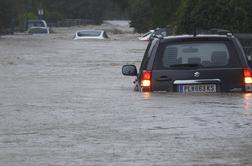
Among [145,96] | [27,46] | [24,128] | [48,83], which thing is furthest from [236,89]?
[27,46]

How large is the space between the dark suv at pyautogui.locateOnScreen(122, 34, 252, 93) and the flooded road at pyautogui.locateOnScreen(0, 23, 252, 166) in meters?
0.19

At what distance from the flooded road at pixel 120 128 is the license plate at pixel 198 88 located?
0.10m

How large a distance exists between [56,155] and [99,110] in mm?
4569

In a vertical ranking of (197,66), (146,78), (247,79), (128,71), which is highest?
(197,66)

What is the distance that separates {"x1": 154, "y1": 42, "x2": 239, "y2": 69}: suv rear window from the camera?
13.9 m

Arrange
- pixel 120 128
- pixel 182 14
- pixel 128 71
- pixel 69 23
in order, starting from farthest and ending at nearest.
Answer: pixel 69 23, pixel 182 14, pixel 128 71, pixel 120 128

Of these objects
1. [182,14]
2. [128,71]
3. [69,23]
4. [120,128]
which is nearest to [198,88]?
[128,71]

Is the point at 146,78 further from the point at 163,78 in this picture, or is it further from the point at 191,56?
the point at 191,56

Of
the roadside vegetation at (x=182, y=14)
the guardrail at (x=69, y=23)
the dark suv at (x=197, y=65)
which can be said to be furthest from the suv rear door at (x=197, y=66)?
the guardrail at (x=69, y=23)

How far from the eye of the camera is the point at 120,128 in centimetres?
1148

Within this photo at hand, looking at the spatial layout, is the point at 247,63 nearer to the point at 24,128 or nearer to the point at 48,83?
the point at 24,128

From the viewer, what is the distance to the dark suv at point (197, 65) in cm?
1377

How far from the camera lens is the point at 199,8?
99.0ft

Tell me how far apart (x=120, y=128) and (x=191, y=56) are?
2.93 metres
